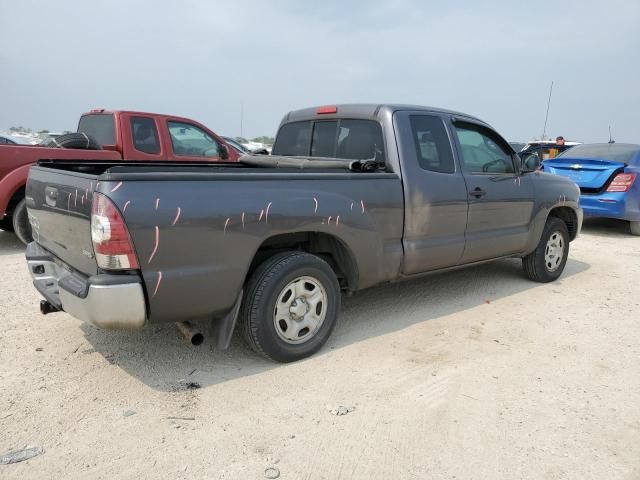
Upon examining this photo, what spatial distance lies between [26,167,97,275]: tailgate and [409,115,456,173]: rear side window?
8.19ft

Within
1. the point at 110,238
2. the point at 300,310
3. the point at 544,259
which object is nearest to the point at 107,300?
the point at 110,238

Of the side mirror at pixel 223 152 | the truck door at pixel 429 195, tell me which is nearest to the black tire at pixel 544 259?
the truck door at pixel 429 195

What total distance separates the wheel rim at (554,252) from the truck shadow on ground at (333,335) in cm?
30

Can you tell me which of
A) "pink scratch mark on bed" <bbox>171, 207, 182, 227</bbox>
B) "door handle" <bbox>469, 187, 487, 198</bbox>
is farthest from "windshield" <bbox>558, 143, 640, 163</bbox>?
"pink scratch mark on bed" <bbox>171, 207, 182, 227</bbox>

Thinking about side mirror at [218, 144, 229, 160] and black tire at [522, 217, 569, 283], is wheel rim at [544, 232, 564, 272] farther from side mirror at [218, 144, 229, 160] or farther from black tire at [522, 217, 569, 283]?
side mirror at [218, 144, 229, 160]

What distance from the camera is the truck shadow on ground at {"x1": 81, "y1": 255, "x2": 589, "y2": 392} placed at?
10.9 feet

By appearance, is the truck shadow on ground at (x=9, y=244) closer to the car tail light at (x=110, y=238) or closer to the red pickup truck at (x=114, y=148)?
the red pickup truck at (x=114, y=148)

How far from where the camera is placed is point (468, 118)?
15.5 feet

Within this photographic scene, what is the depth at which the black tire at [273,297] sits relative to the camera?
3211 mm

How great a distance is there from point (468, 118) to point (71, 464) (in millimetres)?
4081

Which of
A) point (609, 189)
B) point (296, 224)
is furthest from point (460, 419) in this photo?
point (609, 189)

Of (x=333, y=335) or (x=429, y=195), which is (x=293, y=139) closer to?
(x=429, y=195)

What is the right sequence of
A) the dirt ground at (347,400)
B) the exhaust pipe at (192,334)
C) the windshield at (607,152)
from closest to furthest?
the dirt ground at (347,400) → the exhaust pipe at (192,334) → the windshield at (607,152)

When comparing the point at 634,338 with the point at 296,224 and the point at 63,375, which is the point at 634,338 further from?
the point at 63,375
